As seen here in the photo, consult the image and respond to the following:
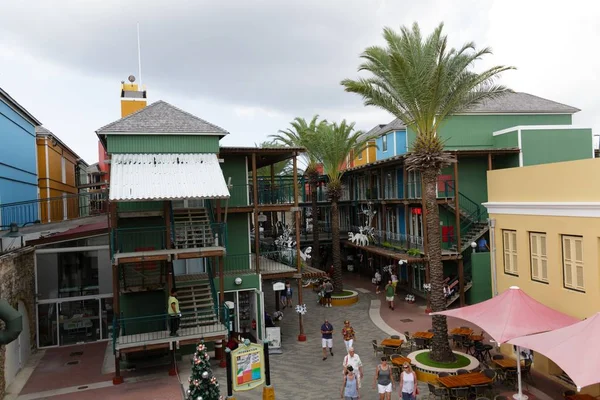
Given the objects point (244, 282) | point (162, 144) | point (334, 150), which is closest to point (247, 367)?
point (244, 282)

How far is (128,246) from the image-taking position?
64.9 feet

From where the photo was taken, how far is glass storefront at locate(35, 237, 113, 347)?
69.6ft

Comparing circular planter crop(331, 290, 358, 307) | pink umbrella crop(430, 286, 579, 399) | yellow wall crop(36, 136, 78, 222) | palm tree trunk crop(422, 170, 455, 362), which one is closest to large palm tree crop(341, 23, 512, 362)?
palm tree trunk crop(422, 170, 455, 362)

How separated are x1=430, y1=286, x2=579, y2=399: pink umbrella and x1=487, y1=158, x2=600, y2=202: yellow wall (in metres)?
3.35

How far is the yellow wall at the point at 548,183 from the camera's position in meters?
13.6

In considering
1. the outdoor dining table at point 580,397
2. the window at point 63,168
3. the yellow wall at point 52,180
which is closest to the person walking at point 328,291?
the outdoor dining table at point 580,397

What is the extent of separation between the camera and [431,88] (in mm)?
16875

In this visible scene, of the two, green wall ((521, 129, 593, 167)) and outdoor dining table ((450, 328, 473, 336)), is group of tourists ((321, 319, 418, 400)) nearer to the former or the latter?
outdoor dining table ((450, 328, 473, 336))

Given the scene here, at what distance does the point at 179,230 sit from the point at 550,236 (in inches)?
527

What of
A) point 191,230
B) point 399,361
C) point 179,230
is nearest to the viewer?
point 399,361

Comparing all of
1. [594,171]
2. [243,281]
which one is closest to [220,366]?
[243,281]

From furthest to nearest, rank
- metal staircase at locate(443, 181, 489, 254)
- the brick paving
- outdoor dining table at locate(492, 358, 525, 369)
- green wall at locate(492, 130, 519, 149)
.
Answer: green wall at locate(492, 130, 519, 149), metal staircase at locate(443, 181, 489, 254), the brick paving, outdoor dining table at locate(492, 358, 525, 369)

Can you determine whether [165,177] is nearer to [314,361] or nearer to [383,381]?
[314,361]

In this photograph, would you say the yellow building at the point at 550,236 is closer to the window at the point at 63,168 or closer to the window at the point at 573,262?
the window at the point at 573,262
